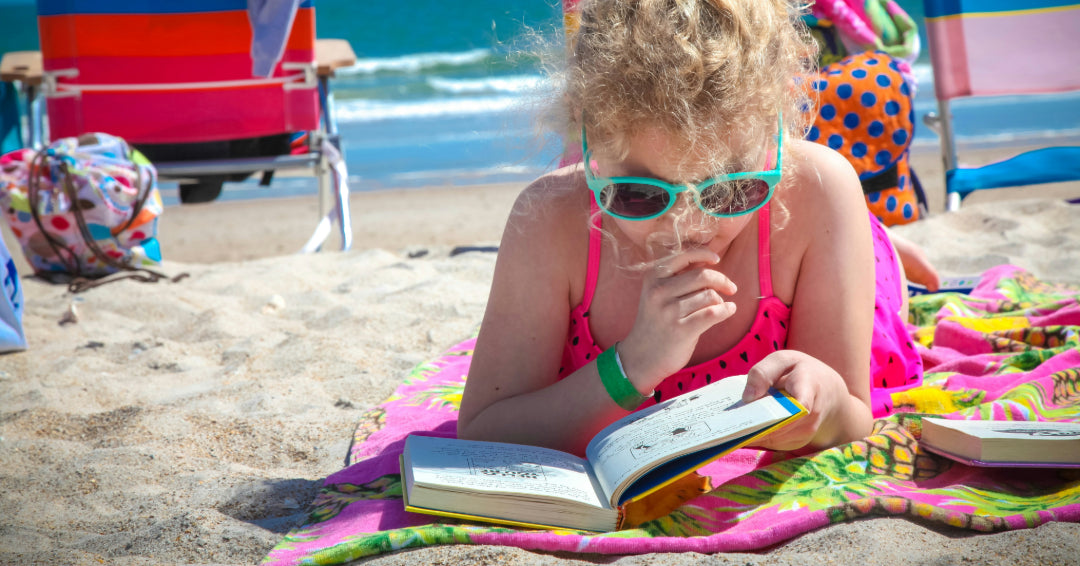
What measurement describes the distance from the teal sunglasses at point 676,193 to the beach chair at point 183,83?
2.98m

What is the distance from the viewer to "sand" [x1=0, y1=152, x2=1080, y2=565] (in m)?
1.23

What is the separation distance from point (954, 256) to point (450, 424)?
2374 mm

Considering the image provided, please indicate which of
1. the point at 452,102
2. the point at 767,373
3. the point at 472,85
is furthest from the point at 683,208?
the point at 472,85

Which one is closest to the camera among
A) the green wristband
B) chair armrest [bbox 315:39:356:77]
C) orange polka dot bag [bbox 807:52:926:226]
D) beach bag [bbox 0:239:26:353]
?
the green wristband

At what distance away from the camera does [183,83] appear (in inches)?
160

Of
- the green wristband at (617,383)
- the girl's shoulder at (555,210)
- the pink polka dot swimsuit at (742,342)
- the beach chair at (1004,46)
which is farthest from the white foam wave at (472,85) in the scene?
the green wristband at (617,383)

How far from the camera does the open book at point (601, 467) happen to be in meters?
1.15

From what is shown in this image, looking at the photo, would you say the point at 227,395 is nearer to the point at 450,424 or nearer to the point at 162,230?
the point at 450,424

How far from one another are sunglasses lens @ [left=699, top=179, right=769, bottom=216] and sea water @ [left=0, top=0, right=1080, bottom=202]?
1.06ft

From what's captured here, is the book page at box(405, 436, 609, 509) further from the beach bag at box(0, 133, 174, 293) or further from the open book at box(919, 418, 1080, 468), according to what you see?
the beach bag at box(0, 133, 174, 293)

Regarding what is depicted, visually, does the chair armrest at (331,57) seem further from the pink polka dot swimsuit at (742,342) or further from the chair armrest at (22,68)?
the pink polka dot swimsuit at (742,342)

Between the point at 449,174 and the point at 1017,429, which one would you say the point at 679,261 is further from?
the point at 449,174

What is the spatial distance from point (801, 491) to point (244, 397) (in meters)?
1.45

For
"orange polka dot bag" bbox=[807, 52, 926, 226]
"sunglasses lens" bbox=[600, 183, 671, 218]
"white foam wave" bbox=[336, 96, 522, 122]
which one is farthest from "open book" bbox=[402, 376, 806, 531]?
"white foam wave" bbox=[336, 96, 522, 122]
